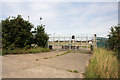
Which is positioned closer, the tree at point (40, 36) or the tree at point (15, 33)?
the tree at point (15, 33)

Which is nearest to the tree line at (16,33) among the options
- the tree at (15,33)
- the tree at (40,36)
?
the tree at (15,33)

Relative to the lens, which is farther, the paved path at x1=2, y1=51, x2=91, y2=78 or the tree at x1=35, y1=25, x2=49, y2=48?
the tree at x1=35, y1=25, x2=49, y2=48

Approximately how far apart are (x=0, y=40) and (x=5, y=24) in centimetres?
152

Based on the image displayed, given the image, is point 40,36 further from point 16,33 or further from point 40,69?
point 40,69

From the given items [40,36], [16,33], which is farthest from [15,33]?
[40,36]

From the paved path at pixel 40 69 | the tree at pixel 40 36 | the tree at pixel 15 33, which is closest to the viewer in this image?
the paved path at pixel 40 69

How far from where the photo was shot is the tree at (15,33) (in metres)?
7.03

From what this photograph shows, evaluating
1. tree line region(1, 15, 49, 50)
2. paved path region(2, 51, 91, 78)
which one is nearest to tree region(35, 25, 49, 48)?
tree line region(1, 15, 49, 50)

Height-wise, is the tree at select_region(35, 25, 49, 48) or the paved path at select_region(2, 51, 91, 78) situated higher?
the tree at select_region(35, 25, 49, 48)

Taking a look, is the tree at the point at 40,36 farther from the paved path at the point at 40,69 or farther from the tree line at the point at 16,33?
the paved path at the point at 40,69

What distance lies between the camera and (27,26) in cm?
800

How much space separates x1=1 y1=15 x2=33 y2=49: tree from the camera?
703cm

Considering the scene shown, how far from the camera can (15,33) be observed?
7281 millimetres

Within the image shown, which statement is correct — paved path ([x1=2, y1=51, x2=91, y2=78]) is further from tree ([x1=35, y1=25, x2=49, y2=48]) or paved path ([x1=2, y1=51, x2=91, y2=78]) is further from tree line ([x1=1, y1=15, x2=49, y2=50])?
tree ([x1=35, y1=25, x2=49, y2=48])
